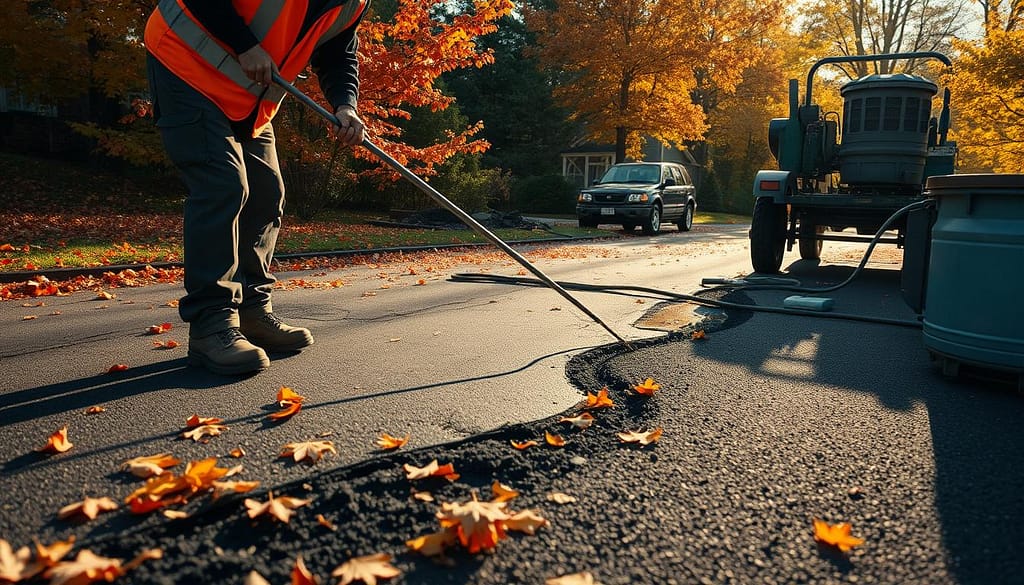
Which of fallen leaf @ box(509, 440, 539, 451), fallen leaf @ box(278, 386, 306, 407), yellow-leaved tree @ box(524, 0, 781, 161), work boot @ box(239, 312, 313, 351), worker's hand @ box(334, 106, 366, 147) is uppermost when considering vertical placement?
yellow-leaved tree @ box(524, 0, 781, 161)

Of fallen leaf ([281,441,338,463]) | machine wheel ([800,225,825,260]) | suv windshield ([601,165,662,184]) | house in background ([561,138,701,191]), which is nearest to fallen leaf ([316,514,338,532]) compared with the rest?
fallen leaf ([281,441,338,463])

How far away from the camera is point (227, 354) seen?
9.95 feet

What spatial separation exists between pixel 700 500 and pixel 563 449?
494 millimetres

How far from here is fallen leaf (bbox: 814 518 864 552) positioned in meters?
1.67

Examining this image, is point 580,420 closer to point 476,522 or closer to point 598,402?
point 598,402

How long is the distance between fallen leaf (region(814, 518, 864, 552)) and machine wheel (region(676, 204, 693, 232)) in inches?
701

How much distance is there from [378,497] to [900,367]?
9.40 ft

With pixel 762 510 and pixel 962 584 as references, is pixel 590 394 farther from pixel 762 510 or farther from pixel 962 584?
pixel 962 584

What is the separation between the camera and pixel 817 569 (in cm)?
159

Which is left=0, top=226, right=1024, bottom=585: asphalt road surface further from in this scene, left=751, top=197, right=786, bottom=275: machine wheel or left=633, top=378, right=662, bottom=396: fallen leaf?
left=751, top=197, right=786, bottom=275: machine wheel

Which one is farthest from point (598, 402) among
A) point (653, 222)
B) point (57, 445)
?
point (653, 222)

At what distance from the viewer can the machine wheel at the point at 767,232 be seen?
24.9 ft

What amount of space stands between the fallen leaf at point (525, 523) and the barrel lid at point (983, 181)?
2.36m

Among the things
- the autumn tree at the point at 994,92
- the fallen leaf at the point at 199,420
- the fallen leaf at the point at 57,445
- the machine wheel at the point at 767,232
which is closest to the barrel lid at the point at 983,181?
the fallen leaf at the point at 199,420
